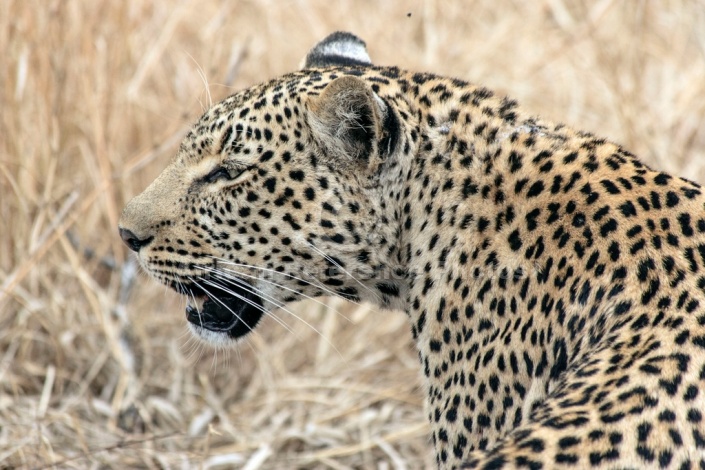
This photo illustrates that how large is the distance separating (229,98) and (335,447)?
310 centimetres

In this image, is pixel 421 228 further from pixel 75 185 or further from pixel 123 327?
pixel 75 185

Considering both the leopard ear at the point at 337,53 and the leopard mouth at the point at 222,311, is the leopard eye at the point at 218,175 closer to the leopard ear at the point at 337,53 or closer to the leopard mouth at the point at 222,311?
the leopard mouth at the point at 222,311

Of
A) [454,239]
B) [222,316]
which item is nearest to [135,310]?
[222,316]

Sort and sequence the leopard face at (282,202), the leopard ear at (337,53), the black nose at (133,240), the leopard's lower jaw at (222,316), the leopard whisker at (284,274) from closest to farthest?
the leopard face at (282,202) → the leopard whisker at (284,274) → the black nose at (133,240) → the leopard's lower jaw at (222,316) → the leopard ear at (337,53)

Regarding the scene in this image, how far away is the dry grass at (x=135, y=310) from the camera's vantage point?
6.95 m

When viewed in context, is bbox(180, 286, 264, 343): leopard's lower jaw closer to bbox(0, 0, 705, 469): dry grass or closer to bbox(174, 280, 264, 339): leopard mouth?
bbox(174, 280, 264, 339): leopard mouth

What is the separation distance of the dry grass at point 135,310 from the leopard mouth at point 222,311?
1.28 m

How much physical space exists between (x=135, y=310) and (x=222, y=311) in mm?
3040

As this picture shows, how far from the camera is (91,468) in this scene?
621cm

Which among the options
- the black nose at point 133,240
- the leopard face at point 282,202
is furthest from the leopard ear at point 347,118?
the black nose at point 133,240

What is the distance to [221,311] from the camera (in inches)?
199

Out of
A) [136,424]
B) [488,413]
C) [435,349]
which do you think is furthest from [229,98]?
[136,424]

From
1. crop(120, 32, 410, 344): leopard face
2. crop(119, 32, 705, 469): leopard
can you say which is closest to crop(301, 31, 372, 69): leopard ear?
crop(119, 32, 705, 469): leopard

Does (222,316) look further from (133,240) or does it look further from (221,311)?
(133,240)
